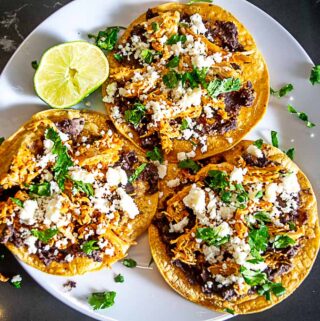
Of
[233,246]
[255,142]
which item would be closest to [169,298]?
[233,246]

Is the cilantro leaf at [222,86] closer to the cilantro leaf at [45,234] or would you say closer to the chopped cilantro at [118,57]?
the chopped cilantro at [118,57]

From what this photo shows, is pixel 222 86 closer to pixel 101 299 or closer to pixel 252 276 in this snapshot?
pixel 252 276

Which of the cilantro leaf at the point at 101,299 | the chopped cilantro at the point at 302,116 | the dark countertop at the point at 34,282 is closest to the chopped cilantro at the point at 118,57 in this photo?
the dark countertop at the point at 34,282

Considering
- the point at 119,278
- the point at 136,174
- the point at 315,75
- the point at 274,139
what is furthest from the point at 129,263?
the point at 315,75

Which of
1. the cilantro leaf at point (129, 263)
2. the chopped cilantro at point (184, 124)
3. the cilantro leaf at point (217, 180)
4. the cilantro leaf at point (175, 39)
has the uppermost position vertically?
the cilantro leaf at point (175, 39)

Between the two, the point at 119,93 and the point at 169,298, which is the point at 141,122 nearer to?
the point at 119,93

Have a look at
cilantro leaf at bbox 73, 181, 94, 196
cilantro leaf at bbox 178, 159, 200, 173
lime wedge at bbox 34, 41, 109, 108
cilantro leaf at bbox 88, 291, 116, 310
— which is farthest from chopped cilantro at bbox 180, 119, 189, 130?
cilantro leaf at bbox 88, 291, 116, 310
